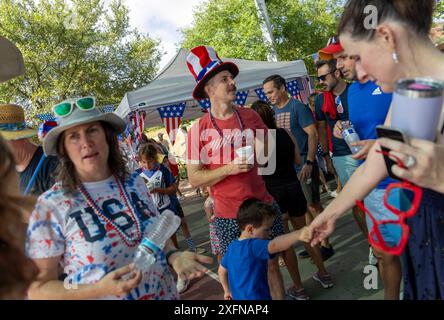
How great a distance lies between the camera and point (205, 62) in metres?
2.92

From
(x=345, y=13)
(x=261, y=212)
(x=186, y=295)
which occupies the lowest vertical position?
(x=186, y=295)

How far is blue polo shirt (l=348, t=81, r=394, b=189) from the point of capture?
276 centimetres

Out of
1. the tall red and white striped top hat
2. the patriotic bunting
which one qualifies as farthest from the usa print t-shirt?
the patriotic bunting

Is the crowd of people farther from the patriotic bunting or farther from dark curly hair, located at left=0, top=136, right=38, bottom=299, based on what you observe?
the patriotic bunting

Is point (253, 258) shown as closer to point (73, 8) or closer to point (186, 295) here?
point (186, 295)

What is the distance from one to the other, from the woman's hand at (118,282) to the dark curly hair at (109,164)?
505 mm

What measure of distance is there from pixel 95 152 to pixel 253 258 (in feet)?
3.93

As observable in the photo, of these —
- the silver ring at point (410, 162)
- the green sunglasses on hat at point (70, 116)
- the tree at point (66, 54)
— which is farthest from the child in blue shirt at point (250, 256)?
the tree at point (66, 54)

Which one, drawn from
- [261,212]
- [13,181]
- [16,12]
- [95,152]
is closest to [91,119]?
[95,152]

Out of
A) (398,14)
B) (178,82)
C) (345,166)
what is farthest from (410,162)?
(178,82)

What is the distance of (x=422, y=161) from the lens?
1.05 meters

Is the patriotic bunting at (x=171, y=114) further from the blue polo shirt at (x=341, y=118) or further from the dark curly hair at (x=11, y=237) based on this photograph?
the dark curly hair at (x=11, y=237)

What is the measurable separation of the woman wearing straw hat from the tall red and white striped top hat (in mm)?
1058

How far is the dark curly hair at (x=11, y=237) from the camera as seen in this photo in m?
0.96
